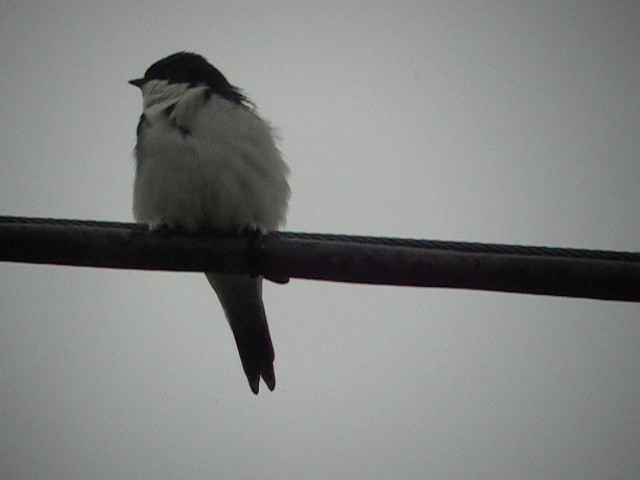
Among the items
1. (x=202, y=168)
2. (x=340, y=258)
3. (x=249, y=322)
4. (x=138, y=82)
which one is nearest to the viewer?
(x=340, y=258)

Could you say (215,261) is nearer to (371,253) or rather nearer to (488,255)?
(371,253)

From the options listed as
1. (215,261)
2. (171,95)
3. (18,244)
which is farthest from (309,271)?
(171,95)

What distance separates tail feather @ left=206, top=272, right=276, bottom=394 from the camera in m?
4.15

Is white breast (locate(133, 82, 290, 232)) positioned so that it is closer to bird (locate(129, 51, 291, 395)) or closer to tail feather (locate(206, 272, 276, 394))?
bird (locate(129, 51, 291, 395))

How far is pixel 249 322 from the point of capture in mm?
4262

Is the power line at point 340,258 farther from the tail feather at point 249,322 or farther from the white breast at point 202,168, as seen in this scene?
the tail feather at point 249,322

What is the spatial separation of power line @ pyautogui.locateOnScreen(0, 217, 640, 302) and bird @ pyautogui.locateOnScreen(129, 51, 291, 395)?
108 cm

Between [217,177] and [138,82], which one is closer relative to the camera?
[217,177]

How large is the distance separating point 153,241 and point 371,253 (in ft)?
2.74

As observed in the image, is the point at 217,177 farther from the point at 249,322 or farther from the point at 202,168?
the point at 249,322

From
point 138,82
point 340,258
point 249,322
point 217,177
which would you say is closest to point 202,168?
point 217,177

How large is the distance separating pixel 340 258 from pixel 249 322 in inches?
77.0

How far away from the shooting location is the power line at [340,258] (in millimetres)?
2264

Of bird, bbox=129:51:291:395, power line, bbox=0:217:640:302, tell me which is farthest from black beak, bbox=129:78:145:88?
power line, bbox=0:217:640:302
